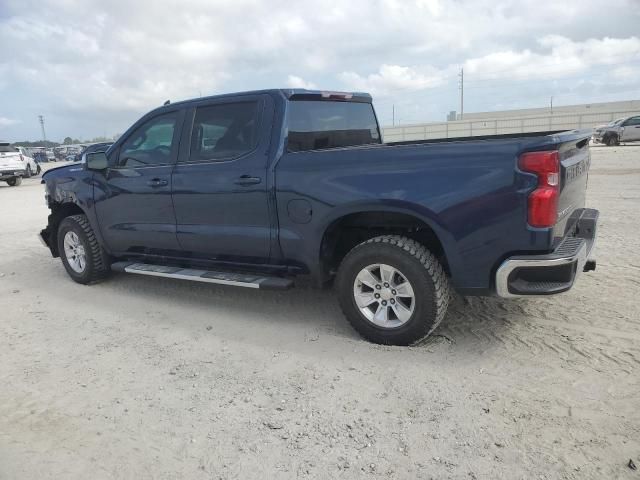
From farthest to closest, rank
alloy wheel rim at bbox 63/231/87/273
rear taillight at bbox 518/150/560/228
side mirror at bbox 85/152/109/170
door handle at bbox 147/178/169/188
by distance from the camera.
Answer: alloy wheel rim at bbox 63/231/87/273, side mirror at bbox 85/152/109/170, door handle at bbox 147/178/169/188, rear taillight at bbox 518/150/560/228

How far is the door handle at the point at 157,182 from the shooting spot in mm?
4789

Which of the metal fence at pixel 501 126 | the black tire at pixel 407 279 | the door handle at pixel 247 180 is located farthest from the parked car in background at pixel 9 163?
the metal fence at pixel 501 126

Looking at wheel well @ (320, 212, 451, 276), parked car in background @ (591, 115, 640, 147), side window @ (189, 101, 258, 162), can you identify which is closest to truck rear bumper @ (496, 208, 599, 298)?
wheel well @ (320, 212, 451, 276)

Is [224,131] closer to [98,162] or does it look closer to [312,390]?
[98,162]

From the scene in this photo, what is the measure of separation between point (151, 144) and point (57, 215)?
1977mm

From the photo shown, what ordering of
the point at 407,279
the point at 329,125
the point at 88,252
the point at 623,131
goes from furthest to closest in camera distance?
1. the point at 623,131
2. the point at 88,252
3. the point at 329,125
4. the point at 407,279

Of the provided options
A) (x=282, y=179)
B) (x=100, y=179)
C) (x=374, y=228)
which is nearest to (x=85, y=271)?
(x=100, y=179)

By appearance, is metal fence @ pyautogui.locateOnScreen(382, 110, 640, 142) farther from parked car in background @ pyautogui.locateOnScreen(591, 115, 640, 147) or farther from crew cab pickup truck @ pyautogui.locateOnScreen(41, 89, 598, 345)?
crew cab pickup truck @ pyautogui.locateOnScreen(41, 89, 598, 345)

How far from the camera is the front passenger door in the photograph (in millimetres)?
4848

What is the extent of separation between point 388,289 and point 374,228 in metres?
0.61

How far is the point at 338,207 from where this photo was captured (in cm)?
376

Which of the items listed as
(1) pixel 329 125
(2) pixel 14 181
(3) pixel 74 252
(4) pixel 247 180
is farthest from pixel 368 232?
(2) pixel 14 181

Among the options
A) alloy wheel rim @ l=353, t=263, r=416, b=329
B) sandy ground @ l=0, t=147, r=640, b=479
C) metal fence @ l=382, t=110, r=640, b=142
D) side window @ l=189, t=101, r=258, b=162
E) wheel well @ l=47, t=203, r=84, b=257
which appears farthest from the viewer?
metal fence @ l=382, t=110, r=640, b=142

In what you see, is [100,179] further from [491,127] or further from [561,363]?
[491,127]
